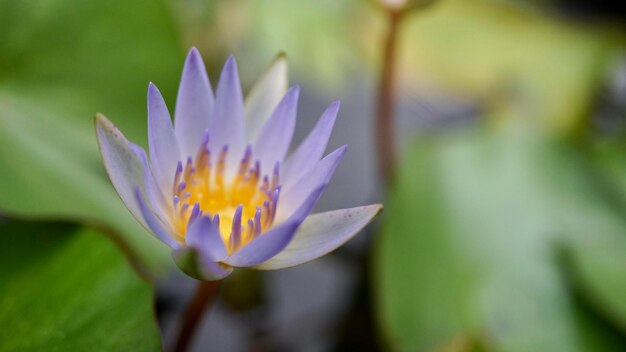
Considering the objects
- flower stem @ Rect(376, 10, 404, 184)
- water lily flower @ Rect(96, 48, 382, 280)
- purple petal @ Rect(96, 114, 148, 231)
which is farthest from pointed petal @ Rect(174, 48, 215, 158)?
flower stem @ Rect(376, 10, 404, 184)

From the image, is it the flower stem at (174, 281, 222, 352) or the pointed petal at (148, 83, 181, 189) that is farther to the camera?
the flower stem at (174, 281, 222, 352)

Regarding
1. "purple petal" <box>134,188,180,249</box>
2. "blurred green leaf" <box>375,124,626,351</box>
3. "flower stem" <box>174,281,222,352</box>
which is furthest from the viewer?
"blurred green leaf" <box>375,124,626,351</box>

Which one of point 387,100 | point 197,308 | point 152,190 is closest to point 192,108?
point 152,190

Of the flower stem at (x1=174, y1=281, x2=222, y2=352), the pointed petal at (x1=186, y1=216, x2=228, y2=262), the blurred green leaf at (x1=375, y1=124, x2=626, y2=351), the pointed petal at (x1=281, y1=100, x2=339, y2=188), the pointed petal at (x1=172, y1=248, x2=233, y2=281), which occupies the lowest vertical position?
the blurred green leaf at (x1=375, y1=124, x2=626, y2=351)

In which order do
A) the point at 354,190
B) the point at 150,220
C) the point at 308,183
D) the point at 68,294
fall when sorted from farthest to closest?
the point at 354,190 → the point at 68,294 → the point at 308,183 → the point at 150,220

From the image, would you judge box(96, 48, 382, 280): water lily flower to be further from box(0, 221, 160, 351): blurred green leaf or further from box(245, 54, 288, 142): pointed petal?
box(0, 221, 160, 351): blurred green leaf

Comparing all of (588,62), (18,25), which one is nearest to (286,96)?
(18,25)

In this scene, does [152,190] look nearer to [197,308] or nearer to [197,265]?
[197,265]
